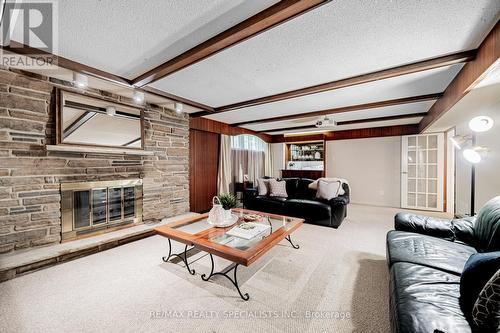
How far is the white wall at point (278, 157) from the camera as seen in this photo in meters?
7.24

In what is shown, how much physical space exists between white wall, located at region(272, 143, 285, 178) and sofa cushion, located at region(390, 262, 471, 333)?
575 centimetres

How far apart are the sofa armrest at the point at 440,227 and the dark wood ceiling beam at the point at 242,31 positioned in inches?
95.8

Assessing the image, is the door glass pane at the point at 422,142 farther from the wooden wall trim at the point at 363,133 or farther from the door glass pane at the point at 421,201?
the door glass pane at the point at 421,201

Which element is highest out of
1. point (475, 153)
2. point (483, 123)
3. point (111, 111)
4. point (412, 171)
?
point (111, 111)

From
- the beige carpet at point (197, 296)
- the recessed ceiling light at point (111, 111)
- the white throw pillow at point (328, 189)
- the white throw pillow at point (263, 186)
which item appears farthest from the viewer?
the white throw pillow at point (263, 186)

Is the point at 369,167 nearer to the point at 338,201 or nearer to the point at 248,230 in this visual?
the point at 338,201

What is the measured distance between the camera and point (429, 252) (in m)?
1.73

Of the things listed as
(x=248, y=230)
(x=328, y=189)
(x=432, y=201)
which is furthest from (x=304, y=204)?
(x=432, y=201)

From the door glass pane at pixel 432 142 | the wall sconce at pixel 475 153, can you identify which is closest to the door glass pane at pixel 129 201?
the wall sconce at pixel 475 153

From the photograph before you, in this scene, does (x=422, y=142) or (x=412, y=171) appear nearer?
(x=422, y=142)

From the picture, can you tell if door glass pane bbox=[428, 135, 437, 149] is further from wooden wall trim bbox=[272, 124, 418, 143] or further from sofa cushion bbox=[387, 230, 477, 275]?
sofa cushion bbox=[387, 230, 477, 275]

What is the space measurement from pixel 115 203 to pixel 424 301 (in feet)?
12.0

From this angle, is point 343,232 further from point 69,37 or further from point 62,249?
point 69,37

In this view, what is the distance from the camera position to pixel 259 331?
1.42 m
